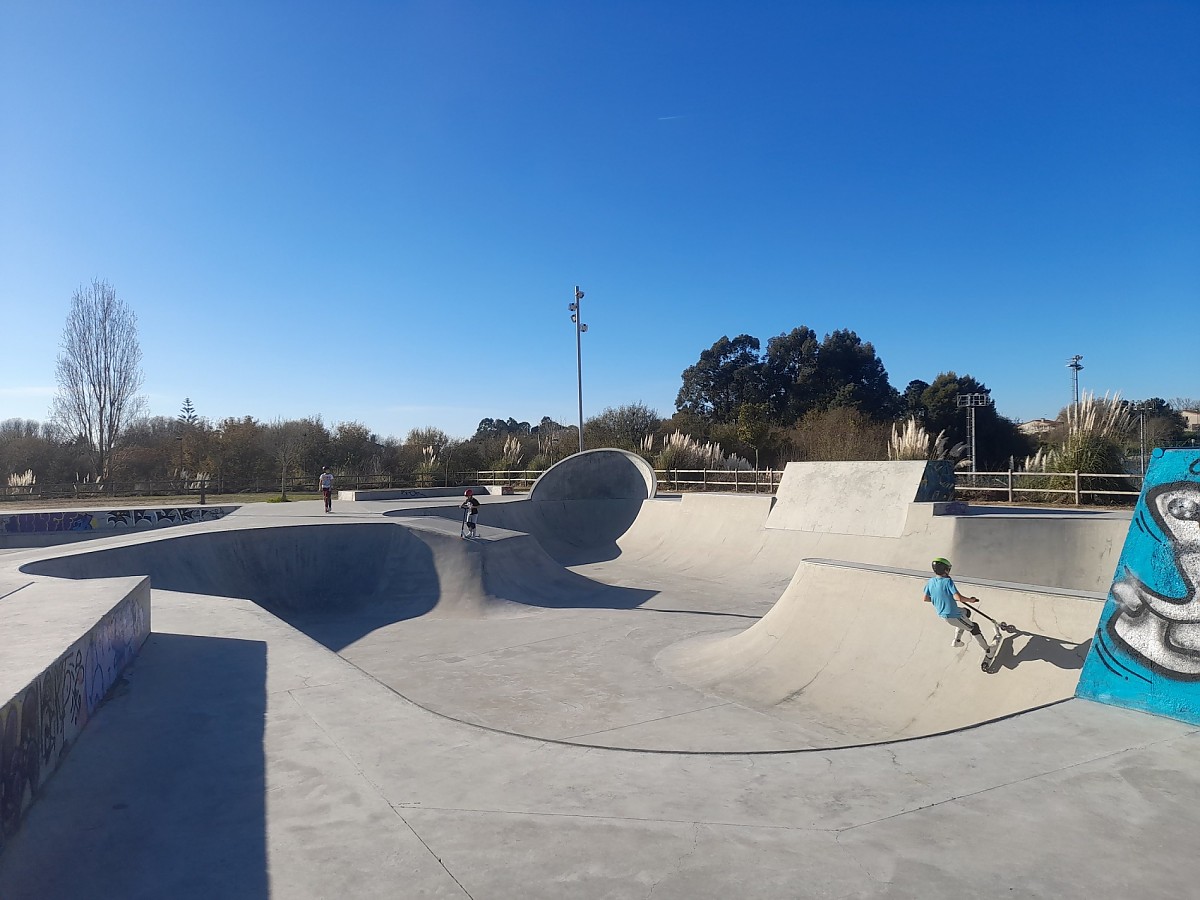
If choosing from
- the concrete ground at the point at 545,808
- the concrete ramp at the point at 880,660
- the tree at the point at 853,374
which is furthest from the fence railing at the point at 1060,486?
the tree at the point at 853,374

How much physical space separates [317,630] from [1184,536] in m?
10.9

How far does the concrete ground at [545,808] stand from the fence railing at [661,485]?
583 inches

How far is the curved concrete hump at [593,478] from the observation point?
23.9m

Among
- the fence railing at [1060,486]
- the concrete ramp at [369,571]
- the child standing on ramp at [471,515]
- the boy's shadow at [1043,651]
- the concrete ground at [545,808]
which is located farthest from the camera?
the fence railing at [1060,486]

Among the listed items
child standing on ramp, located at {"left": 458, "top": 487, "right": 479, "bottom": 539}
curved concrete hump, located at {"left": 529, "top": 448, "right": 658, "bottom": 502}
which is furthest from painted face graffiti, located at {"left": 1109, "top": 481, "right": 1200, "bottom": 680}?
curved concrete hump, located at {"left": 529, "top": 448, "right": 658, "bottom": 502}

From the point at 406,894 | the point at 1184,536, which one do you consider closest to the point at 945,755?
the point at 1184,536

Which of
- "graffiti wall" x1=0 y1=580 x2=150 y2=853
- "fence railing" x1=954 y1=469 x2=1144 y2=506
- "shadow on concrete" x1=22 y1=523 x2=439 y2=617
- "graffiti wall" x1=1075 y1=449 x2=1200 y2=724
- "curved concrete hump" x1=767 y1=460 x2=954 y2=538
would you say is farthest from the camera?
"fence railing" x1=954 y1=469 x2=1144 y2=506

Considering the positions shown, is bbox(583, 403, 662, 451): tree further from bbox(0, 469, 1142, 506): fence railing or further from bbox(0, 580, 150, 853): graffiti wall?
bbox(0, 580, 150, 853): graffiti wall

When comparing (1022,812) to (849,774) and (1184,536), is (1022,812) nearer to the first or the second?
(849,774)

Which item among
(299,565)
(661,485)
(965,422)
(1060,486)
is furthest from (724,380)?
(299,565)

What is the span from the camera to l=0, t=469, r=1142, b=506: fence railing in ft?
55.3

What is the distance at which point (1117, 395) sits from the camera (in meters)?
17.3

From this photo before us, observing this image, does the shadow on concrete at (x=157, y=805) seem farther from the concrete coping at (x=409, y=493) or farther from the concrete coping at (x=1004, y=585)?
the concrete coping at (x=409, y=493)

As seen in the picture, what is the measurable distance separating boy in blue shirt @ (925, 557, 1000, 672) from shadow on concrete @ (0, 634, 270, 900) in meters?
5.36
